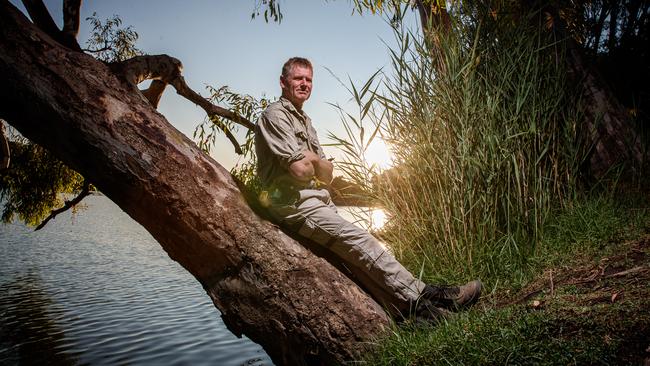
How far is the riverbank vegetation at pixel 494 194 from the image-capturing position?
1.97 meters

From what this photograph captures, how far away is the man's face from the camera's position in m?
2.39

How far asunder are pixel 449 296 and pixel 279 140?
1316 millimetres

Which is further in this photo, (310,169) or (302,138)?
(302,138)

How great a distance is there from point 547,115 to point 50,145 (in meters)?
3.38

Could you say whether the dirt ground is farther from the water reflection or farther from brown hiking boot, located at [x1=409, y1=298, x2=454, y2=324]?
the water reflection

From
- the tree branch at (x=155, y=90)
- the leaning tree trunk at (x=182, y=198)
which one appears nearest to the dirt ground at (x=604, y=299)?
the leaning tree trunk at (x=182, y=198)

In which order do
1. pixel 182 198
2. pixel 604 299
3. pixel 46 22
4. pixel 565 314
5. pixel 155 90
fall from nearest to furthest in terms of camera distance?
pixel 565 314
pixel 604 299
pixel 182 198
pixel 46 22
pixel 155 90

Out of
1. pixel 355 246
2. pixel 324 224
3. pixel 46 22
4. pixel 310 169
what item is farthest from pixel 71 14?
pixel 355 246

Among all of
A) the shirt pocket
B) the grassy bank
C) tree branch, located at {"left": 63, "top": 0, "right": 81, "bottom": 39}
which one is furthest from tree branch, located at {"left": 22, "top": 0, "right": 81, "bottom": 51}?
the grassy bank

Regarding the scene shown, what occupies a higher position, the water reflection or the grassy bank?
the grassy bank

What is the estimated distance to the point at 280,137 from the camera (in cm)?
219

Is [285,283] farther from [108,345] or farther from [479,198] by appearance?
[108,345]

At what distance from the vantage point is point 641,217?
2.78 meters

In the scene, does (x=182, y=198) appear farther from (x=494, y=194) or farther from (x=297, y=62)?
(x=494, y=194)
